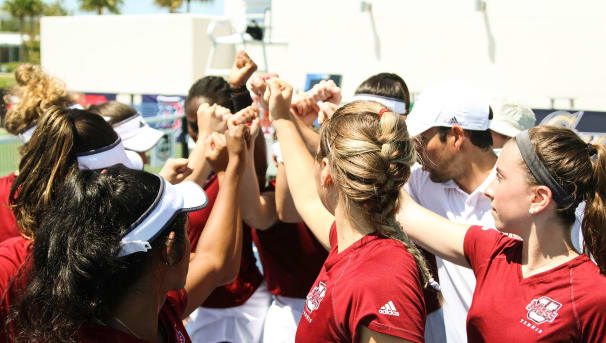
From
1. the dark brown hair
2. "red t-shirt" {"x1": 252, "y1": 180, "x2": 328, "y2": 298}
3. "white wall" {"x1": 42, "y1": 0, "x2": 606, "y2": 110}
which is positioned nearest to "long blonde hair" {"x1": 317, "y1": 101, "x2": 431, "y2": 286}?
the dark brown hair

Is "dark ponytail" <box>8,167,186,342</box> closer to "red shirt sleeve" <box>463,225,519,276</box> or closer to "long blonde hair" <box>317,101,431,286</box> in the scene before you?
"long blonde hair" <box>317,101,431,286</box>

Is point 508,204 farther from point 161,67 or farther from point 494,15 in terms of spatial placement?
point 161,67

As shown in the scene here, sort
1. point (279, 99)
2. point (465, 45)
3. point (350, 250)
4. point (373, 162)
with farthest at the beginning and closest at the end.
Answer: point (465, 45)
point (279, 99)
point (350, 250)
point (373, 162)

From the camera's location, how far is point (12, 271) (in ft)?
6.32

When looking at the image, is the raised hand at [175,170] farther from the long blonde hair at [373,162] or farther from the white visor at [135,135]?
the long blonde hair at [373,162]

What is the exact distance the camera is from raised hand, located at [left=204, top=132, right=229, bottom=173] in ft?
9.14

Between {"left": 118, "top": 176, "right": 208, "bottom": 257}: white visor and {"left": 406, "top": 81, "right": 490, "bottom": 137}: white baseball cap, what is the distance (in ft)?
4.70

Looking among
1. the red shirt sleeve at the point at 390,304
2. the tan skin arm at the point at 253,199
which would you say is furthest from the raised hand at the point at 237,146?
the red shirt sleeve at the point at 390,304

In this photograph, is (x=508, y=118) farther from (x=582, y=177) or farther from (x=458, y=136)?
(x=582, y=177)

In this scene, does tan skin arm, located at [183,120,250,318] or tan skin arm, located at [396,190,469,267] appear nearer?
tan skin arm, located at [183,120,250,318]

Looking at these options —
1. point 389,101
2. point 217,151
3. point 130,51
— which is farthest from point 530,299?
point 130,51

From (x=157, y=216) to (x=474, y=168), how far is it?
1767 millimetres

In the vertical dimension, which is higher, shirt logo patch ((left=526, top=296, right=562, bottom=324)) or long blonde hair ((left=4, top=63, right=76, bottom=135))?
long blonde hair ((left=4, top=63, right=76, bottom=135))

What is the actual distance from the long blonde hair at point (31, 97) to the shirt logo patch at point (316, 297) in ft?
6.84
